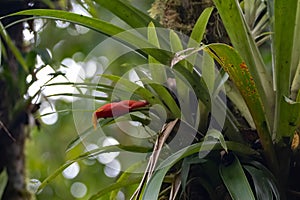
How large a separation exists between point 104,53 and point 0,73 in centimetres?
86

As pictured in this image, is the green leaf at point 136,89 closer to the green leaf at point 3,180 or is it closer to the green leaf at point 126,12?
the green leaf at point 126,12

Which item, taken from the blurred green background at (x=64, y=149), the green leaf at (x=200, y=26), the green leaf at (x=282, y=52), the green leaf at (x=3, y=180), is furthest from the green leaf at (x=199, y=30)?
the blurred green background at (x=64, y=149)

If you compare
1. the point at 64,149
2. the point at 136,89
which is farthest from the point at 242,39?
the point at 64,149

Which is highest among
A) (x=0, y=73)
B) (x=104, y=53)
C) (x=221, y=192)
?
(x=0, y=73)

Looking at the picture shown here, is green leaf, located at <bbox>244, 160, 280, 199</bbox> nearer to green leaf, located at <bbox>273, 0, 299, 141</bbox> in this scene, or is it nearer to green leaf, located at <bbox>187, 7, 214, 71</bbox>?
green leaf, located at <bbox>273, 0, 299, 141</bbox>

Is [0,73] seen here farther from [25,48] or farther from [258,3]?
[258,3]

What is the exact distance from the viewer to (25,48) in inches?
48.5

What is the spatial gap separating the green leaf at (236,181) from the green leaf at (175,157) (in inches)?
0.8

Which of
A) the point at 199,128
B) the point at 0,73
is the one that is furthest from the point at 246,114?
the point at 0,73

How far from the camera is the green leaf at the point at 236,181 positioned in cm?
56

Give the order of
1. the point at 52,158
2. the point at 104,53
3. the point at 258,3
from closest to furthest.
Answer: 1. the point at 258,3
2. the point at 104,53
3. the point at 52,158

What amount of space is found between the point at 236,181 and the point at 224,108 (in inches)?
4.9

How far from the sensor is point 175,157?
0.59 m

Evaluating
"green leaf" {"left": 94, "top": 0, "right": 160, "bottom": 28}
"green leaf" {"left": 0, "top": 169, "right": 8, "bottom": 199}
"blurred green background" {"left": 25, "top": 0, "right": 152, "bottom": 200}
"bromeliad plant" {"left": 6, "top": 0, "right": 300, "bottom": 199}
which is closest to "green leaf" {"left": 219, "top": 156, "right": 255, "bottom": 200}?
"bromeliad plant" {"left": 6, "top": 0, "right": 300, "bottom": 199}
